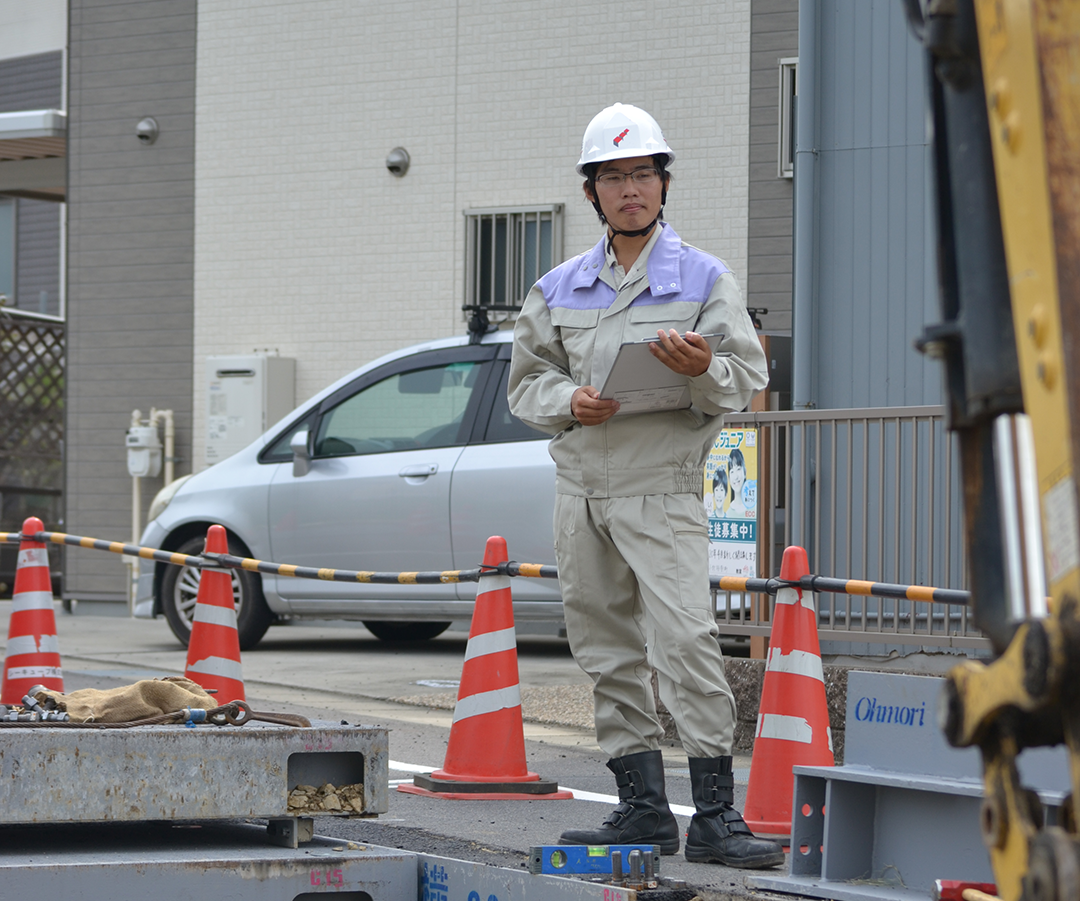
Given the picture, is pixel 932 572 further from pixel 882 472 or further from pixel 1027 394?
pixel 1027 394

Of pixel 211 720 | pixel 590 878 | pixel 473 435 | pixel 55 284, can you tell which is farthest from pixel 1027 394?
pixel 55 284

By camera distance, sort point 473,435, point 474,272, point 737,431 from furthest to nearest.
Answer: point 474,272 → point 473,435 → point 737,431

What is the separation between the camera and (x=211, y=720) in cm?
445

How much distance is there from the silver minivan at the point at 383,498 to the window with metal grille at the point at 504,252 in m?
3.54

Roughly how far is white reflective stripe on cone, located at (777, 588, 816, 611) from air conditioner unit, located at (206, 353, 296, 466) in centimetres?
941

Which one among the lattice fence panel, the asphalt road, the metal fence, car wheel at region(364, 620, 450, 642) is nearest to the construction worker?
the asphalt road

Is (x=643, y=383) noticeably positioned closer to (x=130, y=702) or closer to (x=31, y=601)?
(x=130, y=702)

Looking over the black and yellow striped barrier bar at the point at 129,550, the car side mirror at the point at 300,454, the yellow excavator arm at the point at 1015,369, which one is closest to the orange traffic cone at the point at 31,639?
the black and yellow striped barrier bar at the point at 129,550

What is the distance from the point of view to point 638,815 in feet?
14.7

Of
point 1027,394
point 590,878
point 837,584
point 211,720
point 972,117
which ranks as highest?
point 972,117

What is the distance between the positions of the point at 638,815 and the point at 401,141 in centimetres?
1059

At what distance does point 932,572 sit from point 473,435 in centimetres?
381

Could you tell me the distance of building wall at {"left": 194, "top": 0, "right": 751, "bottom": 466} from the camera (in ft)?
43.0

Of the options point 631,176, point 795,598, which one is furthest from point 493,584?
point 631,176
